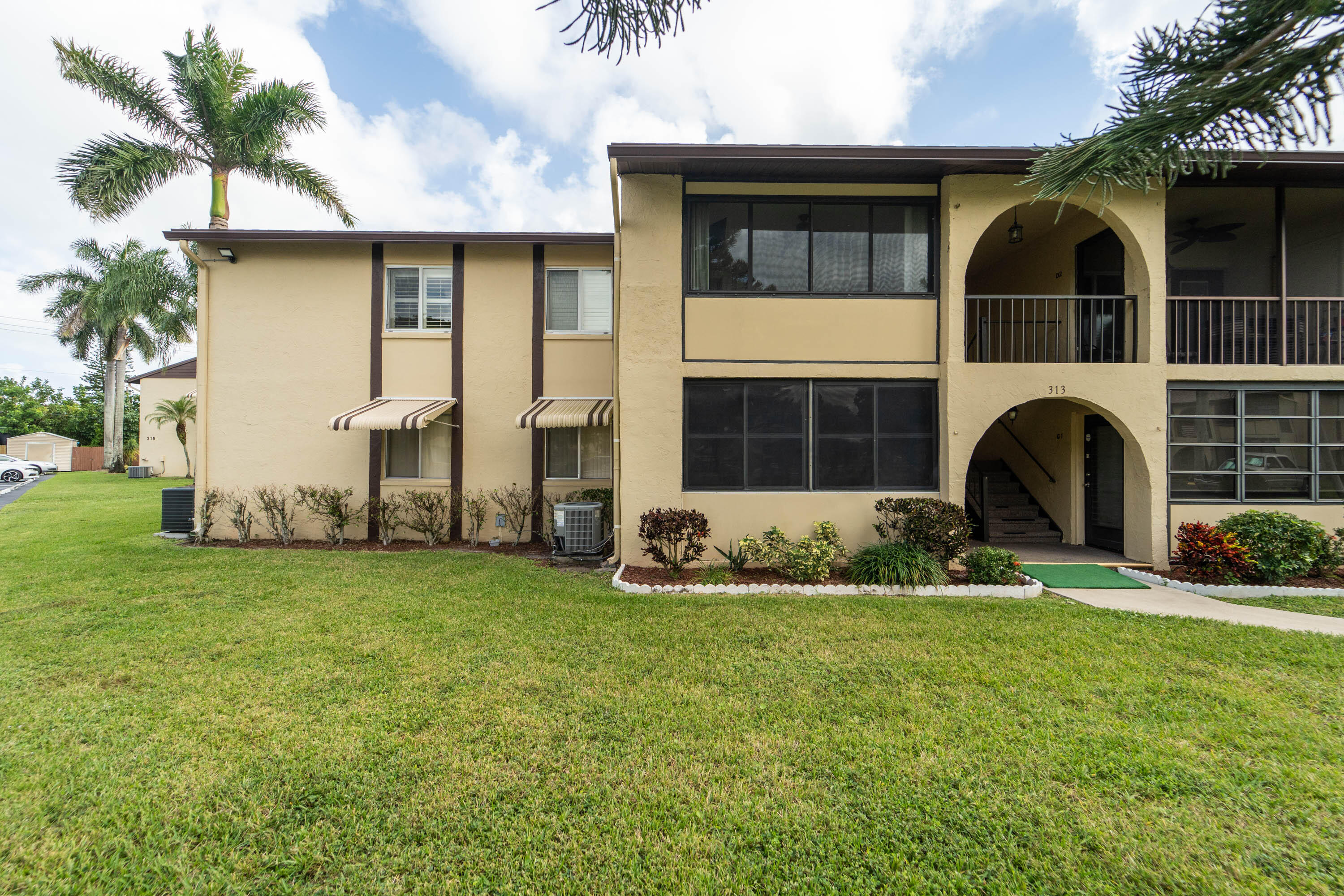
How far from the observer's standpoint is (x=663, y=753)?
402 centimetres

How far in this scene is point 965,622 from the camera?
7.04m

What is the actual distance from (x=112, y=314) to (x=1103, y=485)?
45.0 metres

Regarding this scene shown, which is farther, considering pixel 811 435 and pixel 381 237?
pixel 381 237

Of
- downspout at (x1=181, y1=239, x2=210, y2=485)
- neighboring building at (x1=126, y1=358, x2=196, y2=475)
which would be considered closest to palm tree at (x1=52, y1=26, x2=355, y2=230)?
downspout at (x1=181, y1=239, x2=210, y2=485)

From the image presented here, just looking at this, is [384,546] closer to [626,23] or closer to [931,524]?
[931,524]

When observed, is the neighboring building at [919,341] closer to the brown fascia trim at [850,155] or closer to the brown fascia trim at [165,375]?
the brown fascia trim at [850,155]

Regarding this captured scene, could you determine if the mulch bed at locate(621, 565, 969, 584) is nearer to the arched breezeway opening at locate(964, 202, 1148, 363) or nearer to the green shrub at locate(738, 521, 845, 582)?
the green shrub at locate(738, 521, 845, 582)

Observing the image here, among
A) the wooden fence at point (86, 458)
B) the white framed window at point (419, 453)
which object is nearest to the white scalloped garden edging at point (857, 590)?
the white framed window at point (419, 453)

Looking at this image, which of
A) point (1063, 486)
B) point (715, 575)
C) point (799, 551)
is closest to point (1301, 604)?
point (1063, 486)

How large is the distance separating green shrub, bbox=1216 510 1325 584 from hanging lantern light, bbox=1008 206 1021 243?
6723 mm

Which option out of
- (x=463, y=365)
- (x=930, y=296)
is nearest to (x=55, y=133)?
(x=463, y=365)

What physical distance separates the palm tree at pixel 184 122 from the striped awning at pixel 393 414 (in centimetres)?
846

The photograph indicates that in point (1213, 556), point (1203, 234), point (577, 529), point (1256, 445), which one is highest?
point (1203, 234)

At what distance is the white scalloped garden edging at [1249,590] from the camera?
8.30 meters
